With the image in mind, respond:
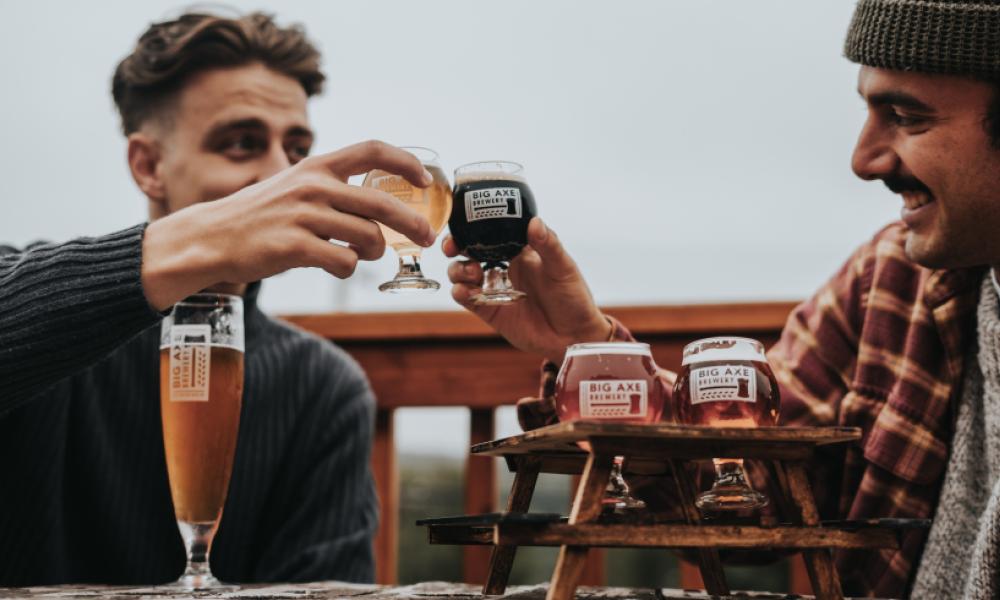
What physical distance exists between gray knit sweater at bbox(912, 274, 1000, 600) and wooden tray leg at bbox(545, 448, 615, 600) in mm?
791

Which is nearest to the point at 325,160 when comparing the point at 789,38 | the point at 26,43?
the point at 789,38

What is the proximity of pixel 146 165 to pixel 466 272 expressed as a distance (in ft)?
3.70

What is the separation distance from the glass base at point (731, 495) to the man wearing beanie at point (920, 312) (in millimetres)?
329

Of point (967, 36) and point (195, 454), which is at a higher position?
point (967, 36)

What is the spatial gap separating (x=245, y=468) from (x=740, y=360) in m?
1.24

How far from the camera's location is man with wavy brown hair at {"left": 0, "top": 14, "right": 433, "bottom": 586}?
1.14m

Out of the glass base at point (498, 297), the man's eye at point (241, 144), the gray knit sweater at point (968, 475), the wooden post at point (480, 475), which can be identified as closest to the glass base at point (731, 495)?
the glass base at point (498, 297)

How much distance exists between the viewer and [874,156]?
4.60ft

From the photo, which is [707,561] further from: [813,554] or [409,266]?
[409,266]

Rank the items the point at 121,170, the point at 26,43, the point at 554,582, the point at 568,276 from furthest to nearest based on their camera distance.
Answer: the point at 26,43 < the point at 121,170 < the point at 568,276 < the point at 554,582

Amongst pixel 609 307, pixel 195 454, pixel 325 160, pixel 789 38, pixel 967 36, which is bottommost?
pixel 195 454

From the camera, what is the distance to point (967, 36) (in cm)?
130

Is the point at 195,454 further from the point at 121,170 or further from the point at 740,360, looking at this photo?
the point at 121,170

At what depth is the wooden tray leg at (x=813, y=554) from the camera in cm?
78
